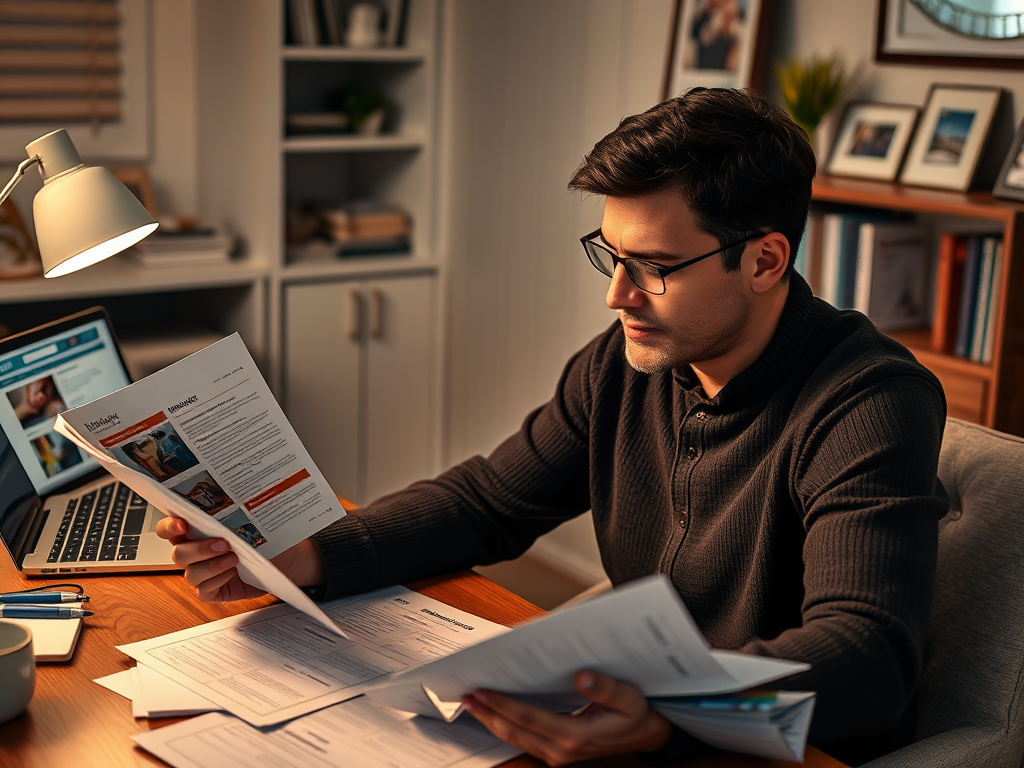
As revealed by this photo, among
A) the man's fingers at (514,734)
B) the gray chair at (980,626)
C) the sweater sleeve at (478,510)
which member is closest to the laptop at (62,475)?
the sweater sleeve at (478,510)

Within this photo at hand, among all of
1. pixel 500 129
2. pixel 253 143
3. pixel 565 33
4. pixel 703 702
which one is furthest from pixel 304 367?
pixel 703 702

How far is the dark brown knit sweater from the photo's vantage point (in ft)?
3.52

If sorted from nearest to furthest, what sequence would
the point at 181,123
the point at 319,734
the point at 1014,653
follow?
the point at 319,734 < the point at 1014,653 < the point at 181,123

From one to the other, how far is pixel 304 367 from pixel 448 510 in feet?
6.03

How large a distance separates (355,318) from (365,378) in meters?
0.19

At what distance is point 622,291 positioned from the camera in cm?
136

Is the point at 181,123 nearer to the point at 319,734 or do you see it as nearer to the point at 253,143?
the point at 253,143

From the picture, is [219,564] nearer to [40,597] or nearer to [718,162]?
[40,597]

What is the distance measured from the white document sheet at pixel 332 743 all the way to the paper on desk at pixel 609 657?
5cm

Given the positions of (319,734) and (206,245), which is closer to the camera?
(319,734)

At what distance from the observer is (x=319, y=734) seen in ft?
3.38

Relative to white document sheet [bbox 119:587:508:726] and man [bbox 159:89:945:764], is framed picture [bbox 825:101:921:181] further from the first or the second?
white document sheet [bbox 119:587:508:726]

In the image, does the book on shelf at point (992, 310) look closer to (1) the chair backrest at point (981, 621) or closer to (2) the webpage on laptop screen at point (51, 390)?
(1) the chair backrest at point (981, 621)

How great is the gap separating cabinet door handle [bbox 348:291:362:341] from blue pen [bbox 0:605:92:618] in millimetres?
2058
